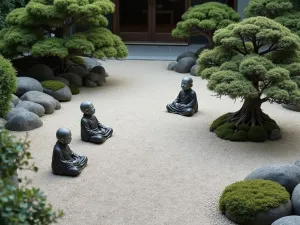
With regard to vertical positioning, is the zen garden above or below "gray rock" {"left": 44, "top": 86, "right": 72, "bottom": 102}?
above

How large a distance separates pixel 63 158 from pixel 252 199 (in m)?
3.00

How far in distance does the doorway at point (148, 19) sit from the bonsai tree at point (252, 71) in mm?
11015

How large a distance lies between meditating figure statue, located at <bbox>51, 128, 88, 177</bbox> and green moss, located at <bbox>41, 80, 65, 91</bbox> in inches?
177

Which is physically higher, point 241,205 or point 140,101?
point 241,205

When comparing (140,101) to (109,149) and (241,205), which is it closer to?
(109,149)

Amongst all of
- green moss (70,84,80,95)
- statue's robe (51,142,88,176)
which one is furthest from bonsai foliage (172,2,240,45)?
statue's robe (51,142,88,176)

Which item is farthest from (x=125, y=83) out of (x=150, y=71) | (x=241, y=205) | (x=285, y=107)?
(x=241, y=205)

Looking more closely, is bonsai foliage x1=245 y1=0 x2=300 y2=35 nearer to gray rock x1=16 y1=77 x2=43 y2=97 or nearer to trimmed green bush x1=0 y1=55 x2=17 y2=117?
gray rock x1=16 y1=77 x2=43 y2=97

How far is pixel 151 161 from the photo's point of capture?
8656mm

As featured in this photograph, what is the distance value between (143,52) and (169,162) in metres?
11.4

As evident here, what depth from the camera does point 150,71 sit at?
16.2 meters

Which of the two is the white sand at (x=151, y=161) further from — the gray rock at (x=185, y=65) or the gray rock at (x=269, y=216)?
the gray rock at (x=185, y=65)

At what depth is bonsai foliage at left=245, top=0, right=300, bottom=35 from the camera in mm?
14438

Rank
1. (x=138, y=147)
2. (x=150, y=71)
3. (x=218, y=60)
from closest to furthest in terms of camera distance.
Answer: (x=138, y=147), (x=218, y=60), (x=150, y=71)
